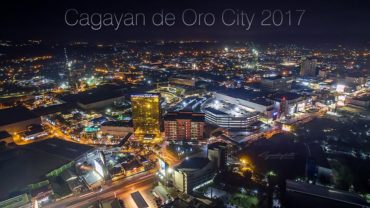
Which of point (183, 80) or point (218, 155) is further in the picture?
point (183, 80)

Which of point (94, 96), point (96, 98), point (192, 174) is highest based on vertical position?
point (94, 96)

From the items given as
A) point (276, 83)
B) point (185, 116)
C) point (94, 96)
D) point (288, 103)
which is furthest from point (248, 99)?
point (94, 96)

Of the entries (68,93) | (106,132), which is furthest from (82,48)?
(106,132)

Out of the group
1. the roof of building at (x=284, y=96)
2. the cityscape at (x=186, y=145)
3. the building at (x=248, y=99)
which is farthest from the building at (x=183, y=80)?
the roof of building at (x=284, y=96)

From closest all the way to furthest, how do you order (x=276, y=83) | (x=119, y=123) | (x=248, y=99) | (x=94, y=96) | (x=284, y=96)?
(x=119, y=123) < (x=284, y=96) < (x=248, y=99) < (x=94, y=96) < (x=276, y=83)

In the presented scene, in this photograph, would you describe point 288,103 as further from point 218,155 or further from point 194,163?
point 194,163
